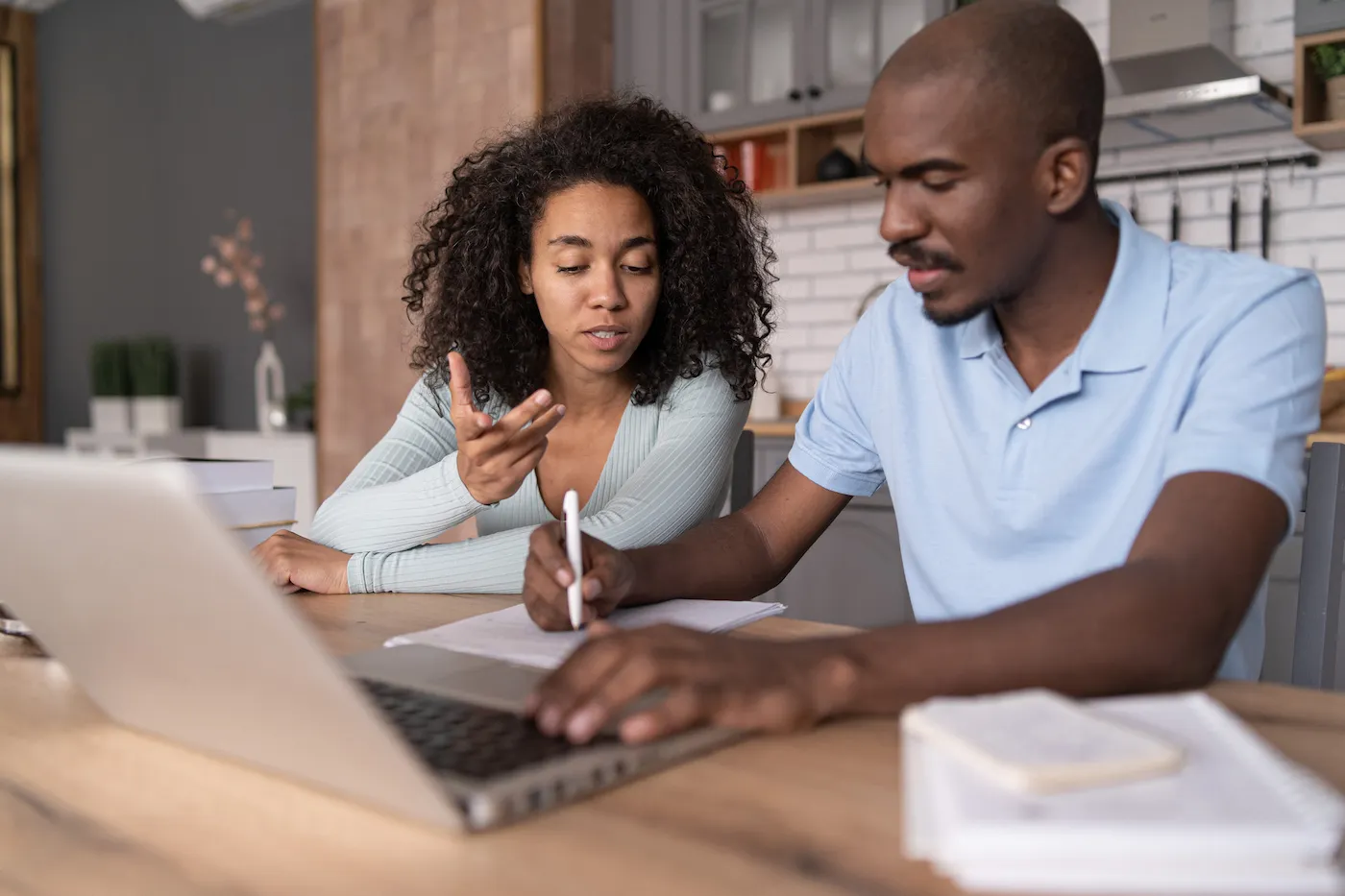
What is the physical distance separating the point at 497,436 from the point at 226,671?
70 cm

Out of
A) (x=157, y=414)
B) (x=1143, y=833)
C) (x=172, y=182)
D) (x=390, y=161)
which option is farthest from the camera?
(x=172, y=182)

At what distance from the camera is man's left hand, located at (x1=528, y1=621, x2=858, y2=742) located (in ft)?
2.10

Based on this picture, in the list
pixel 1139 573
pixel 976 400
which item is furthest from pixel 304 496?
pixel 1139 573

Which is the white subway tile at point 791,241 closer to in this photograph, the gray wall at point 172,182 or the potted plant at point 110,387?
the gray wall at point 172,182

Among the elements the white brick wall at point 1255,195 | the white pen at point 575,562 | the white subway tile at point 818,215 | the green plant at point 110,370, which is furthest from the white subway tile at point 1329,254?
the green plant at point 110,370

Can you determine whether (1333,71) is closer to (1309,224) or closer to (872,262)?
(1309,224)

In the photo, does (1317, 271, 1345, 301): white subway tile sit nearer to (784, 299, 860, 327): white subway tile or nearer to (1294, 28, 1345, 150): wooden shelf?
(1294, 28, 1345, 150): wooden shelf

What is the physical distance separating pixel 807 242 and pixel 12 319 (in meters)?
4.53

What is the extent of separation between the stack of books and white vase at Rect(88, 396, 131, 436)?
3.99 metres

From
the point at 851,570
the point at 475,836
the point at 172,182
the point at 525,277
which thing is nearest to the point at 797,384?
the point at 851,570

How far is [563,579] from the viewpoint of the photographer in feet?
3.19

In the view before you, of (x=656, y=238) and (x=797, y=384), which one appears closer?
(x=656, y=238)

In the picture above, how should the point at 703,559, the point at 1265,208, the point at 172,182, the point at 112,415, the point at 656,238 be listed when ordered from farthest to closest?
the point at 172,182
the point at 112,415
the point at 1265,208
the point at 656,238
the point at 703,559

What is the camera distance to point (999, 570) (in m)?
1.17
